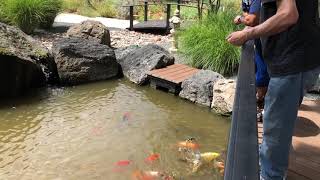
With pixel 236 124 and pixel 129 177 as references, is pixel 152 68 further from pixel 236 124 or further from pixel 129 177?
pixel 236 124

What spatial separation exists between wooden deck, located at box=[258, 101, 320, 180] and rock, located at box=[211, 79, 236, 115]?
173 cm

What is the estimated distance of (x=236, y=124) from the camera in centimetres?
153

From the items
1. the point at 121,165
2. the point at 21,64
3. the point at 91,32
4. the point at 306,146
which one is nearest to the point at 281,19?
the point at 306,146

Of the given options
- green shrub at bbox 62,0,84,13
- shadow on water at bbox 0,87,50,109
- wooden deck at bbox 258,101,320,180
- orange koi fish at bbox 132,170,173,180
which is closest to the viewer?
wooden deck at bbox 258,101,320,180

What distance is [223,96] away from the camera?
6016mm

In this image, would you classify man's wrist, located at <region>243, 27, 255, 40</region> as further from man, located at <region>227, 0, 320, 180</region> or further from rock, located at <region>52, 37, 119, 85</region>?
rock, located at <region>52, 37, 119, 85</region>

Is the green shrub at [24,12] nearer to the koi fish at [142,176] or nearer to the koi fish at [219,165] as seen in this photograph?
the koi fish at [142,176]

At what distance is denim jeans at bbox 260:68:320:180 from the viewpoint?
2021 mm

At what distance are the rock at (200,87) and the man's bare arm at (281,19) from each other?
4483mm

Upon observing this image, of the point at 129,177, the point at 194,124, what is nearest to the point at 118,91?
the point at 194,124

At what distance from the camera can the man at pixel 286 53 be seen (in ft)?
6.35

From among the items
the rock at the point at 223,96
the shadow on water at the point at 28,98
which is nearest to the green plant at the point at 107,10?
the shadow on water at the point at 28,98

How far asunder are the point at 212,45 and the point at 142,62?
1.35 metres

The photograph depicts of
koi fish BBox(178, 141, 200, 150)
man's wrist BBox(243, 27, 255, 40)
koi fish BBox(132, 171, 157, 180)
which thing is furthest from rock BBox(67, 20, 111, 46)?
man's wrist BBox(243, 27, 255, 40)
